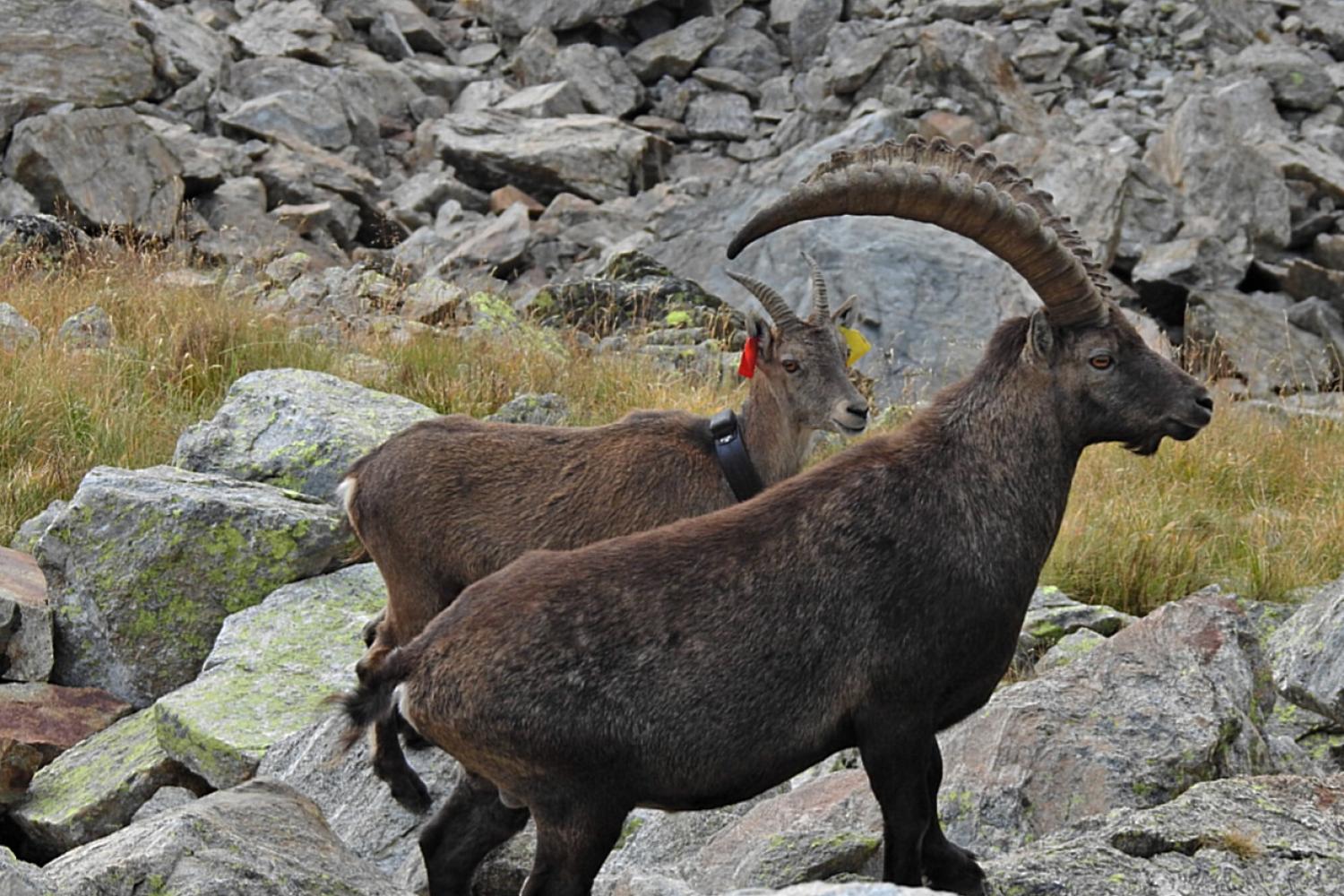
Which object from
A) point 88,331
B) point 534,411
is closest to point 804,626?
point 534,411

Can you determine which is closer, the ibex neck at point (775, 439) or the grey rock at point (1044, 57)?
the ibex neck at point (775, 439)

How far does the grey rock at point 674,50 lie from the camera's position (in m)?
28.9

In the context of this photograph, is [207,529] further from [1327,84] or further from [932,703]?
[1327,84]

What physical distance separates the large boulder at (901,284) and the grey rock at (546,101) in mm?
8920

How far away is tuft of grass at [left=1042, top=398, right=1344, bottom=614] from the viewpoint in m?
9.70

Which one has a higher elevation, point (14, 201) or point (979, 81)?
point (14, 201)

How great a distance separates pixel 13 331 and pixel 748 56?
1874 cm

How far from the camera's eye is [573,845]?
15.7ft

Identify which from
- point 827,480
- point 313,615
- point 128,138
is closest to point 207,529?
point 313,615

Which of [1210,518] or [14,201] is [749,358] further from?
[14,201]

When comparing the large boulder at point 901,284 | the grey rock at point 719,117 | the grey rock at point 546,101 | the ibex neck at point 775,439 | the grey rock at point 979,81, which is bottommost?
the grey rock at point 719,117

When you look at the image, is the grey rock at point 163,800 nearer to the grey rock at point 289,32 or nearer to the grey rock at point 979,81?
the grey rock at point 979,81

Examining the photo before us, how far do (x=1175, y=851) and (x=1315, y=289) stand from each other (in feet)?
54.9

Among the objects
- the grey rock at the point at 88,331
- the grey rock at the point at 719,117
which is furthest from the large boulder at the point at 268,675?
the grey rock at the point at 719,117
